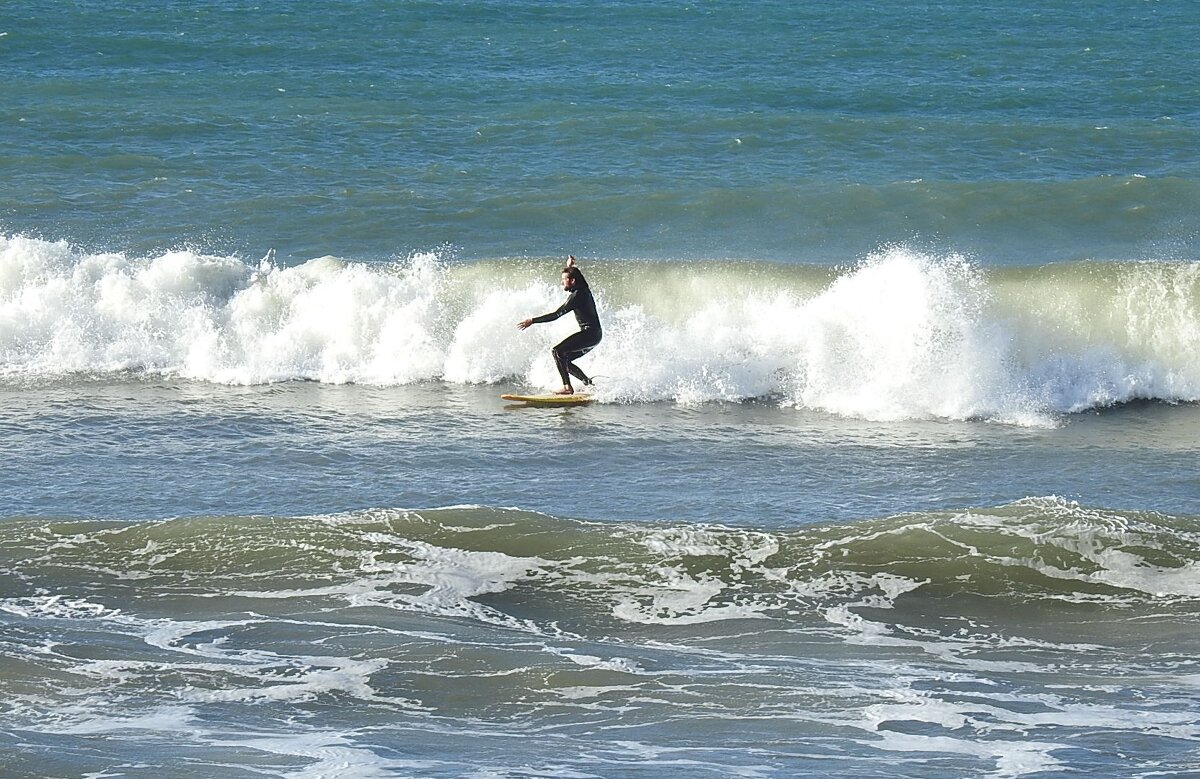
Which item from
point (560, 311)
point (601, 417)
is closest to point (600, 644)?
point (601, 417)

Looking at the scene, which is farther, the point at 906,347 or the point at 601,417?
the point at 906,347

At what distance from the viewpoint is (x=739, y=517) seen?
12516 mm

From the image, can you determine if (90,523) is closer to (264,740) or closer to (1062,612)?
(264,740)

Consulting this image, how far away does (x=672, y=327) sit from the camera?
1858 centimetres

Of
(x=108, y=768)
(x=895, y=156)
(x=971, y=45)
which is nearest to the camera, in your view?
(x=108, y=768)

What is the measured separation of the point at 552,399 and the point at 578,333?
78 centimetres

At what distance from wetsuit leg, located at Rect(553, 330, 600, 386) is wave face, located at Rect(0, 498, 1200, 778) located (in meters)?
4.41

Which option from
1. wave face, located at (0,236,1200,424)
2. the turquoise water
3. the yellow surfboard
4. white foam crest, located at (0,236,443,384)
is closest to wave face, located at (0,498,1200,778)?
the yellow surfboard

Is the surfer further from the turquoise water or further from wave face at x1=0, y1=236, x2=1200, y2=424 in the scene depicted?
the turquoise water

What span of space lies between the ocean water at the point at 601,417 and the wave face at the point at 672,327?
0.06 meters

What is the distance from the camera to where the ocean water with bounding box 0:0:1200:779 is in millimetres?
8945

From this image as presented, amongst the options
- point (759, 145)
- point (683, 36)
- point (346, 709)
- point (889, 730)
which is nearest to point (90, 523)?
point (346, 709)

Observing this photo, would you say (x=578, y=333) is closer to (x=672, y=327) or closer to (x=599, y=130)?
(x=672, y=327)

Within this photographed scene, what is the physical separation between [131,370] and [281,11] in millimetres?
22560
